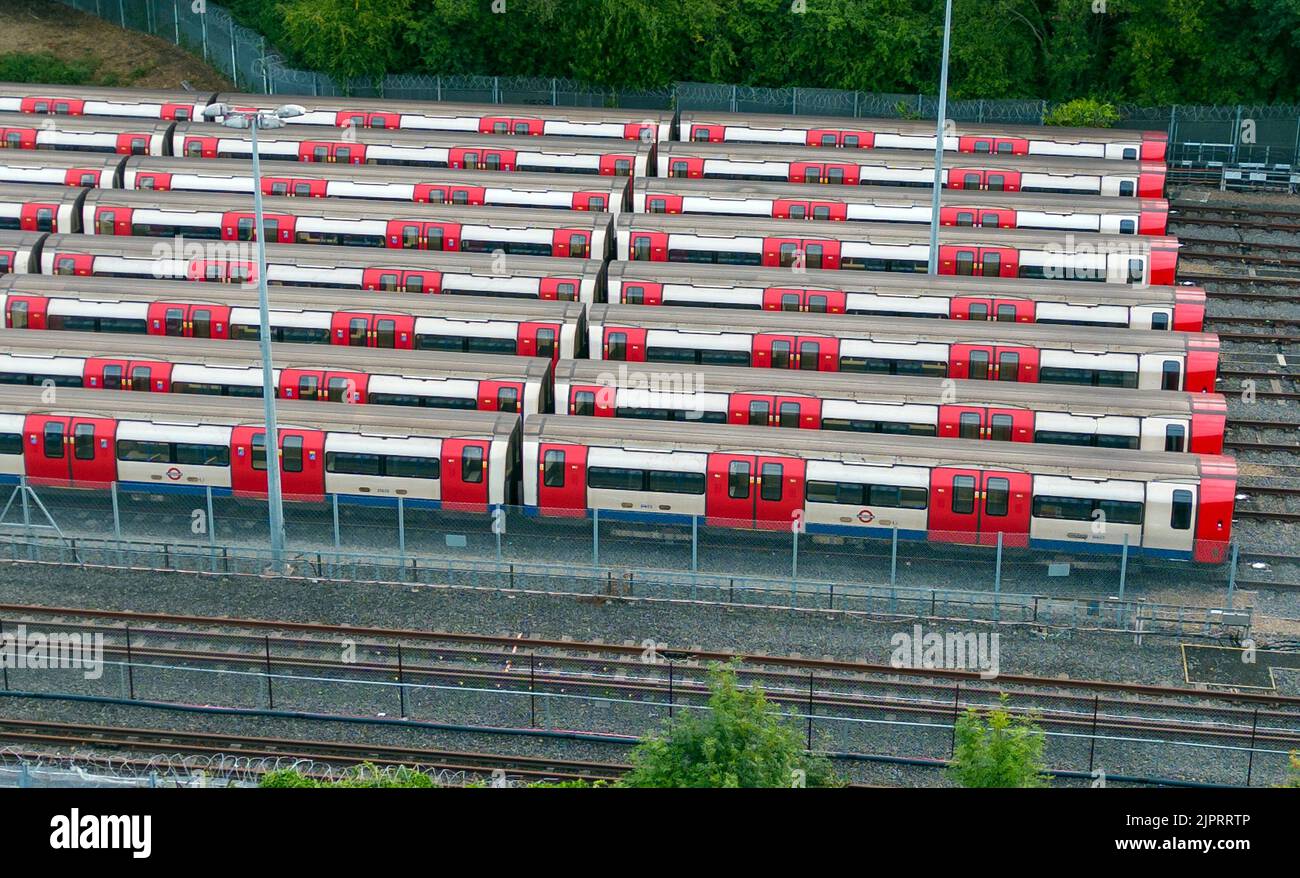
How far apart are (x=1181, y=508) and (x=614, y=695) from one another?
551 inches

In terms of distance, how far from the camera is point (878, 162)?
59.5 meters

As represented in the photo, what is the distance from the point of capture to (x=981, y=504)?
40.4 m

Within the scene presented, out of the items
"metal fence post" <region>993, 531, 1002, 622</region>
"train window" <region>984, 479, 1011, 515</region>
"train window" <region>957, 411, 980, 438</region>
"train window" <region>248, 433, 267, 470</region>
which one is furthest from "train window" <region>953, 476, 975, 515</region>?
"train window" <region>248, 433, 267, 470</region>

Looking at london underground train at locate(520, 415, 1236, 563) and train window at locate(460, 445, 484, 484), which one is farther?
train window at locate(460, 445, 484, 484)

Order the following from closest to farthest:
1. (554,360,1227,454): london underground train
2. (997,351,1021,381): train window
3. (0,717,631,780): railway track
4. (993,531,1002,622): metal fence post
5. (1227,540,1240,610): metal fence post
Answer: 1. (0,717,631,780): railway track
2. (1227,540,1240,610): metal fence post
3. (993,531,1002,622): metal fence post
4. (554,360,1227,454): london underground train
5. (997,351,1021,381): train window

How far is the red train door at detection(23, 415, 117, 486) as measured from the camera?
42344 mm

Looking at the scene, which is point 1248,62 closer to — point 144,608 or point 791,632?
point 791,632

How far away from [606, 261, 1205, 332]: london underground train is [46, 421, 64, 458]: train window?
15900 millimetres

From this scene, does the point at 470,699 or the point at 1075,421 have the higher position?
the point at 1075,421

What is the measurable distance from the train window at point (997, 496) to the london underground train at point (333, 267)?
14930 mm

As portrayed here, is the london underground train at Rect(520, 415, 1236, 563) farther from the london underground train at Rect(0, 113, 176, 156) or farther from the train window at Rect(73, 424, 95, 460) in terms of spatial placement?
the london underground train at Rect(0, 113, 176, 156)
